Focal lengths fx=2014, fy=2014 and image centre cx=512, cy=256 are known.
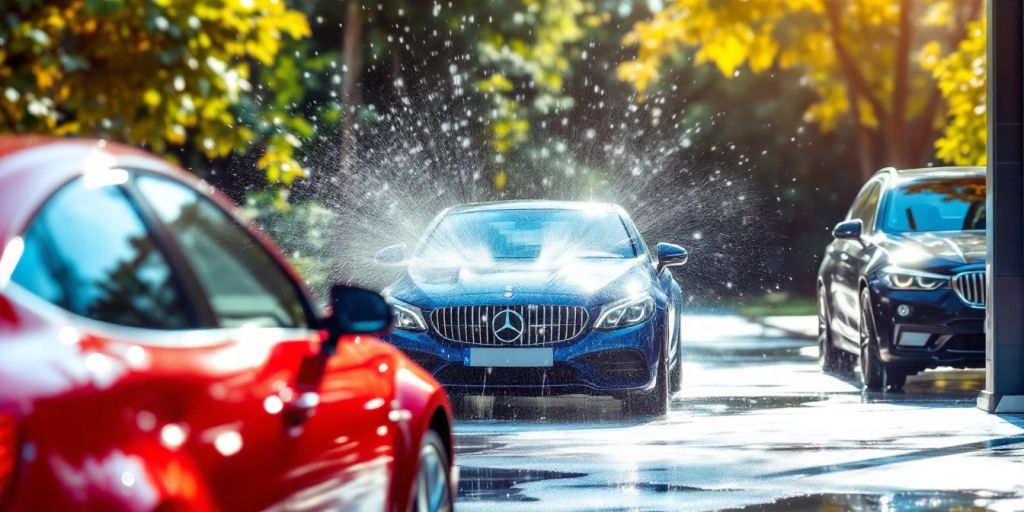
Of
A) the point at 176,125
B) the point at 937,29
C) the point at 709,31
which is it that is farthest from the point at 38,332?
the point at 937,29

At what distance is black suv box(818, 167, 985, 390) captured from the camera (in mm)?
14945

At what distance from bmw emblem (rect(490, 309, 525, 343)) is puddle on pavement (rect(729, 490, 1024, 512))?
4494 millimetres

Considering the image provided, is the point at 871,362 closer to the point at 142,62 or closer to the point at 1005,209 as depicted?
the point at 1005,209

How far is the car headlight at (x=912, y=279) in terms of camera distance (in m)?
15.0

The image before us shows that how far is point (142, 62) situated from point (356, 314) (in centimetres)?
1058

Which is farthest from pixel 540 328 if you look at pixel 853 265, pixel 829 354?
pixel 829 354

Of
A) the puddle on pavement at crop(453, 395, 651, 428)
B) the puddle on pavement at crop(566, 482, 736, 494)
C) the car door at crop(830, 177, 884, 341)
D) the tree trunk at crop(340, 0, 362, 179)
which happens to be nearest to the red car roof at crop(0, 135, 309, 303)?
the puddle on pavement at crop(566, 482, 736, 494)

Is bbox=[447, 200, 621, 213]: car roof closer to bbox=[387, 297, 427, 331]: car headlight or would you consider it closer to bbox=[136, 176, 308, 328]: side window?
bbox=[387, 297, 427, 331]: car headlight

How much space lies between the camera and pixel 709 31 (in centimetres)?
3319

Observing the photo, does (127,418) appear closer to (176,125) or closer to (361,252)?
(176,125)

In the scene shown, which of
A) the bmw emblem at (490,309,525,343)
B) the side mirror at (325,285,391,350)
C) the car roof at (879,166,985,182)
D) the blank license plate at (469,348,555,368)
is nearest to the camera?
the side mirror at (325,285,391,350)

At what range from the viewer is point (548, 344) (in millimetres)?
13141

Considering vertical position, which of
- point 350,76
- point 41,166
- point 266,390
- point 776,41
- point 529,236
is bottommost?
point 529,236

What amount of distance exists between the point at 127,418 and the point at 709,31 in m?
30.1
